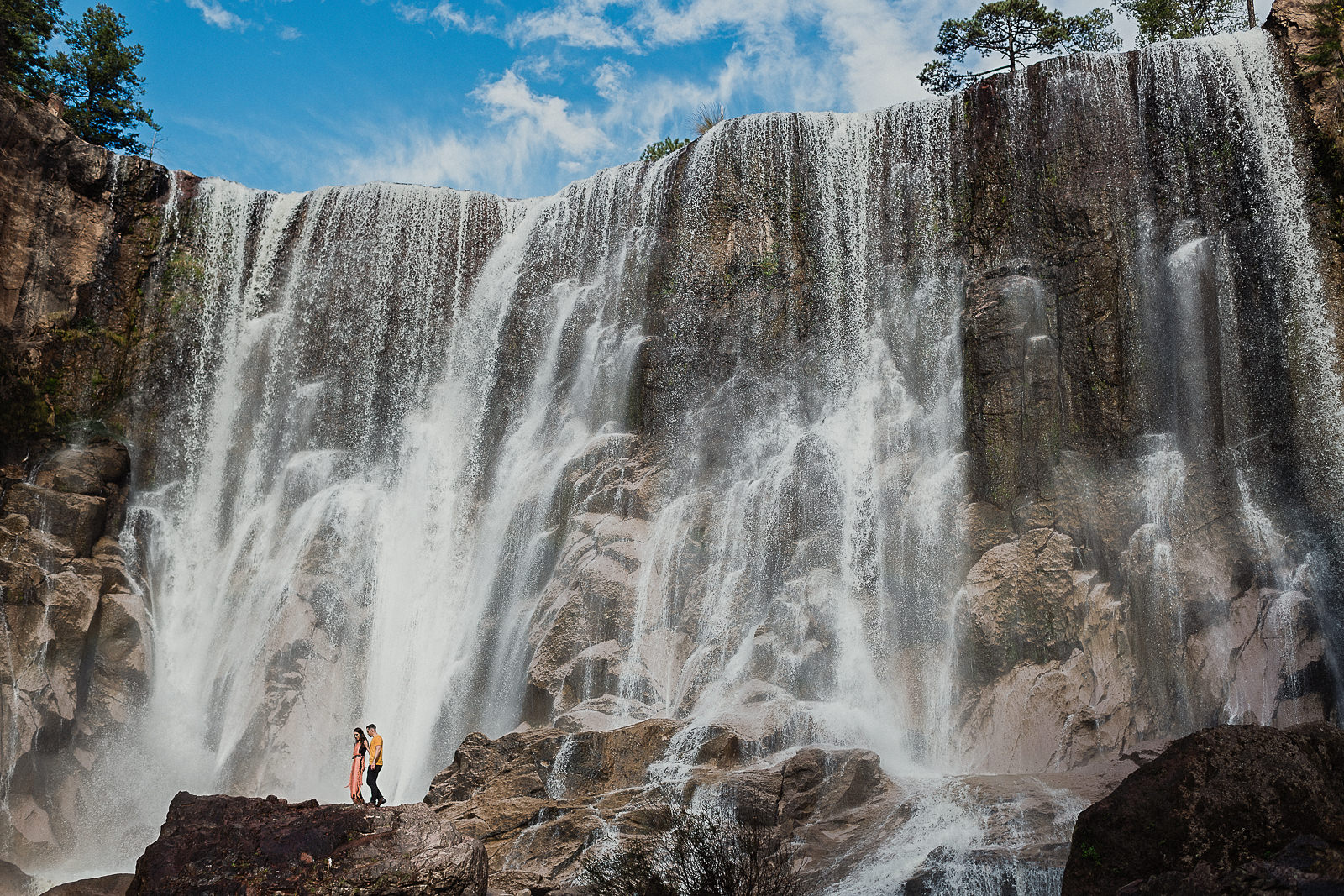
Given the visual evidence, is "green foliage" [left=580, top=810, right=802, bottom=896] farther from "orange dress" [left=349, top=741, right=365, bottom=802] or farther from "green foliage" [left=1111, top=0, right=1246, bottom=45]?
"green foliage" [left=1111, top=0, right=1246, bottom=45]

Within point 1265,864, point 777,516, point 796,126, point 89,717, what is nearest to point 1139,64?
point 796,126

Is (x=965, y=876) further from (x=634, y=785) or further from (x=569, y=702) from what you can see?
(x=569, y=702)

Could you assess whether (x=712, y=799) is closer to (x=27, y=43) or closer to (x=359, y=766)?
(x=359, y=766)

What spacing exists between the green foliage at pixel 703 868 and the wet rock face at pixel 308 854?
5.65ft

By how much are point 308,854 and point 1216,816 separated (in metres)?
9.40

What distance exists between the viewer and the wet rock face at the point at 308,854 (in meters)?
11.4

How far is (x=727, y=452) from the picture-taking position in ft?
80.7

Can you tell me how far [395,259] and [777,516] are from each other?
1471 centimetres

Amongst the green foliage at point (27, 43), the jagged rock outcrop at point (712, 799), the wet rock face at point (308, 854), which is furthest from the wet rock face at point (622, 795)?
the green foliage at point (27, 43)

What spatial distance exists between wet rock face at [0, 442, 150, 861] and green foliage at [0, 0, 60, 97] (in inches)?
537

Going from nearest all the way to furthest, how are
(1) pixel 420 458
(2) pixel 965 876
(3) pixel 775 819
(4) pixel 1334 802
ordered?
(4) pixel 1334 802, (2) pixel 965 876, (3) pixel 775 819, (1) pixel 420 458

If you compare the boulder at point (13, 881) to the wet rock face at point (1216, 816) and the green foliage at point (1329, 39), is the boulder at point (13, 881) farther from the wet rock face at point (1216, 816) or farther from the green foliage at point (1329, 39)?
the green foliage at point (1329, 39)

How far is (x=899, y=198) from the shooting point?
1027 inches

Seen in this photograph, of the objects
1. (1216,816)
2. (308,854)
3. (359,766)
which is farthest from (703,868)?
(359,766)
